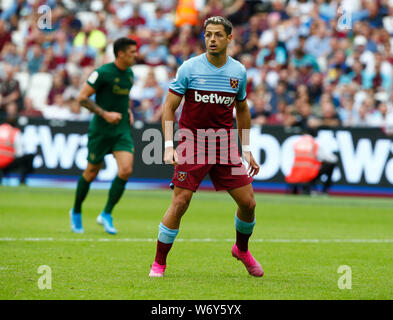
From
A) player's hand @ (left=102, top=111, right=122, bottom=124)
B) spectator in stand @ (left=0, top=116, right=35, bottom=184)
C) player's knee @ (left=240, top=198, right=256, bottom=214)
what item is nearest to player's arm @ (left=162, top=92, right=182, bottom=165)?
player's knee @ (left=240, top=198, right=256, bottom=214)

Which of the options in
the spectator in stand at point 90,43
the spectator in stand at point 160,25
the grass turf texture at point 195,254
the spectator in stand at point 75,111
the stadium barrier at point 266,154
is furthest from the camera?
the spectator in stand at point 90,43

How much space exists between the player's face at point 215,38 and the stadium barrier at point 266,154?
11784 millimetres

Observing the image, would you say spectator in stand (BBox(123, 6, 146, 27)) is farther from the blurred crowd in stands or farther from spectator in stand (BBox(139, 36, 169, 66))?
spectator in stand (BBox(139, 36, 169, 66))

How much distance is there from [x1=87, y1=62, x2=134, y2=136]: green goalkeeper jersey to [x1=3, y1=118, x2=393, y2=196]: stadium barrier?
7965 millimetres

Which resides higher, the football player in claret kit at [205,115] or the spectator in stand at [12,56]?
the football player in claret kit at [205,115]

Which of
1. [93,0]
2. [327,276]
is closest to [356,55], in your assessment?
[93,0]

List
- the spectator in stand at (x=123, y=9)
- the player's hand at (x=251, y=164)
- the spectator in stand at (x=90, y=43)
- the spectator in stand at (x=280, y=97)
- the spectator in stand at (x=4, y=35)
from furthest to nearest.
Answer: the spectator in stand at (x=4, y=35) → the spectator in stand at (x=123, y=9) → the spectator in stand at (x=90, y=43) → the spectator in stand at (x=280, y=97) → the player's hand at (x=251, y=164)

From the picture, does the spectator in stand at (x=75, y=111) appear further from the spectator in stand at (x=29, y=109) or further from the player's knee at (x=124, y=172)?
the player's knee at (x=124, y=172)

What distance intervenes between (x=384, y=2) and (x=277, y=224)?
1186 cm

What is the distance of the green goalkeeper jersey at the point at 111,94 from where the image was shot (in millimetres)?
11117

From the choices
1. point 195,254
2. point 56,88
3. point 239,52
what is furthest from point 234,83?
point 56,88

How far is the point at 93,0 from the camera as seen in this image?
2653 cm

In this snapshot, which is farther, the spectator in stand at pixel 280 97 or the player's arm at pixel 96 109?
the spectator in stand at pixel 280 97

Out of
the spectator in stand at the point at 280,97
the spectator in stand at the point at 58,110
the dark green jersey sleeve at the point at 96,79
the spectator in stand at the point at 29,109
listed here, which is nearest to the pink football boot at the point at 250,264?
the dark green jersey sleeve at the point at 96,79
